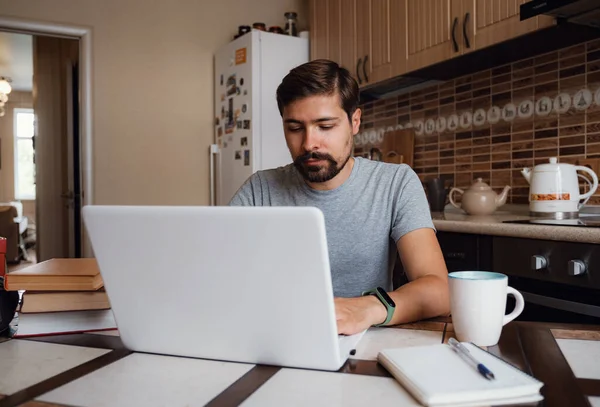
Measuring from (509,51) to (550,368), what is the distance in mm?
1754

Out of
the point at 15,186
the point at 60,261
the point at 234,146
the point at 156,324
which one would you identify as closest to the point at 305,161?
→ the point at 60,261

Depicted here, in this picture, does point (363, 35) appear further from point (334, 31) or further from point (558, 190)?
point (558, 190)

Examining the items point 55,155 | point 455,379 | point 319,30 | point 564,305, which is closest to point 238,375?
point 455,379

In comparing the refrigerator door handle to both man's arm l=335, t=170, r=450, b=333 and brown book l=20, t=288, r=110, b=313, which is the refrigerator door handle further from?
brown book l=20, t=288, r=110, b=313

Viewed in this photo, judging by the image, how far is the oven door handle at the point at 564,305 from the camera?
1.49 metres

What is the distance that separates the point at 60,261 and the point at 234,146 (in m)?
2.39

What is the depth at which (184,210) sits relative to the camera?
2.14 feet

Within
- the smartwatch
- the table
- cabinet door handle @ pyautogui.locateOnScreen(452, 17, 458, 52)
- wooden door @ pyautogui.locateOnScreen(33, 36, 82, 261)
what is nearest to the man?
the smartwatch

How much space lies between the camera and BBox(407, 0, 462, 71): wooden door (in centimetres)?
219

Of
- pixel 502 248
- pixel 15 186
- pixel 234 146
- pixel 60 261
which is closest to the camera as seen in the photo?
pixel 60 261

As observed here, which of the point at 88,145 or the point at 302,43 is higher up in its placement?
the point at 302,43

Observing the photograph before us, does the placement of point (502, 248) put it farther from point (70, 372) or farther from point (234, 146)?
point (234, 146)

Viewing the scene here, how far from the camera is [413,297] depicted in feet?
3.11

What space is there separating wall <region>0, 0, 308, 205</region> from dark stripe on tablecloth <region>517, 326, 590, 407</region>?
10.1ft
